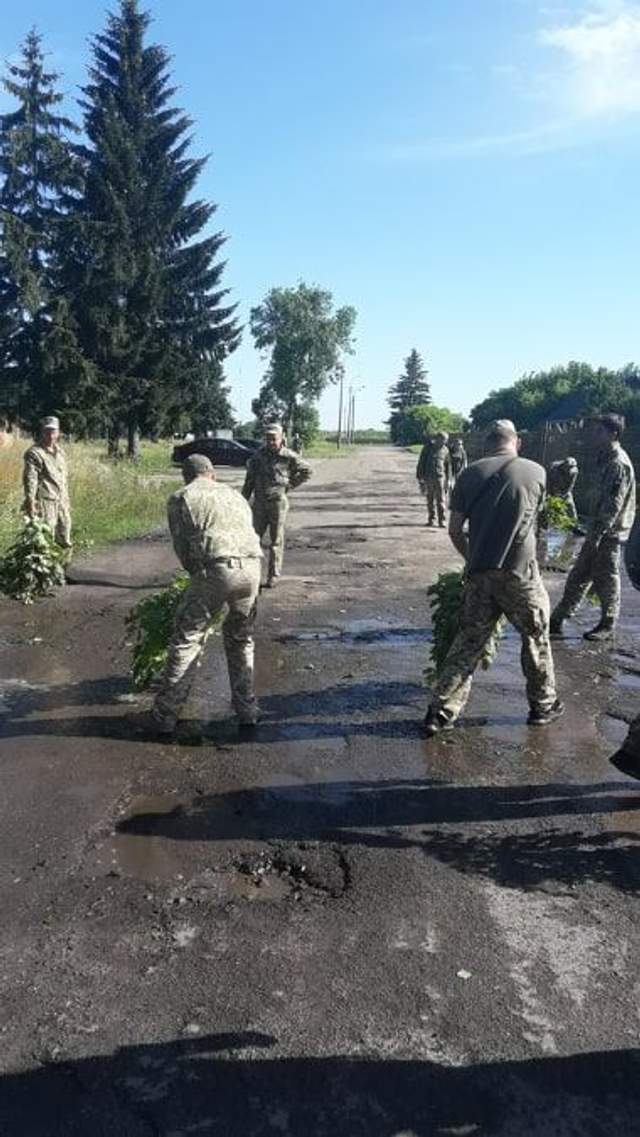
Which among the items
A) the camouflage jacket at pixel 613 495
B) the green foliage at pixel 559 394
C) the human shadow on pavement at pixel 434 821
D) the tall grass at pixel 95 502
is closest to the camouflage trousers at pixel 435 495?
the tall grass at pixel 95 502

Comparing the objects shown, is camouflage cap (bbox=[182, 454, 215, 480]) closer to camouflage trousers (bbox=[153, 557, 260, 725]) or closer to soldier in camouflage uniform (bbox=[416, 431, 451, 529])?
camouflage trousers (bbox=[153, 557, 260, 725])

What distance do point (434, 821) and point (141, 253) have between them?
3899cm

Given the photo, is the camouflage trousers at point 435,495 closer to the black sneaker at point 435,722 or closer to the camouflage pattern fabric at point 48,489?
the camouflage pattern fabric at point 48,489

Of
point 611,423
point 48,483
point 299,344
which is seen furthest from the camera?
point 299,344

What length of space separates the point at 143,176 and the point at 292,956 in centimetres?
4280

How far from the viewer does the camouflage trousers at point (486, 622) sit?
5.73 metres

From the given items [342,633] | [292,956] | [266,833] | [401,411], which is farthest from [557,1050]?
[401,411]

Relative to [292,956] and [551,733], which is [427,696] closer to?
[551,733]

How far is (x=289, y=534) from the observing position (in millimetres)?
17766

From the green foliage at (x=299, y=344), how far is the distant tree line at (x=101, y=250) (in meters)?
40.4

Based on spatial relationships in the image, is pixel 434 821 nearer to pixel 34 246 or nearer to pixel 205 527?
pixel 205 527

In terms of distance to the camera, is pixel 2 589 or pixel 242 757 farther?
pixel 2 589

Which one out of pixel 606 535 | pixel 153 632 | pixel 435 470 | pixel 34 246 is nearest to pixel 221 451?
pixel 34 246

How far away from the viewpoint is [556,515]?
9.67 metres
